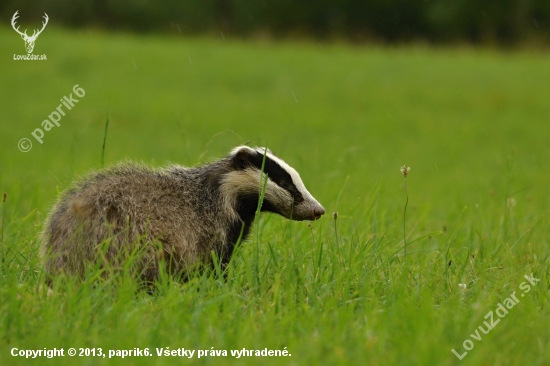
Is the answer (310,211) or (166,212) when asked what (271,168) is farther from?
(166,212)

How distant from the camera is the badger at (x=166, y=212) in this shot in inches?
167

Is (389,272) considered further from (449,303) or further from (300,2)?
(300,2)

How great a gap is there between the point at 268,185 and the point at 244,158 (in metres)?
0.27

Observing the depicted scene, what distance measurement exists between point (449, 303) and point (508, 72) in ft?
72.8

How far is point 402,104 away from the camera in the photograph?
20.7m
